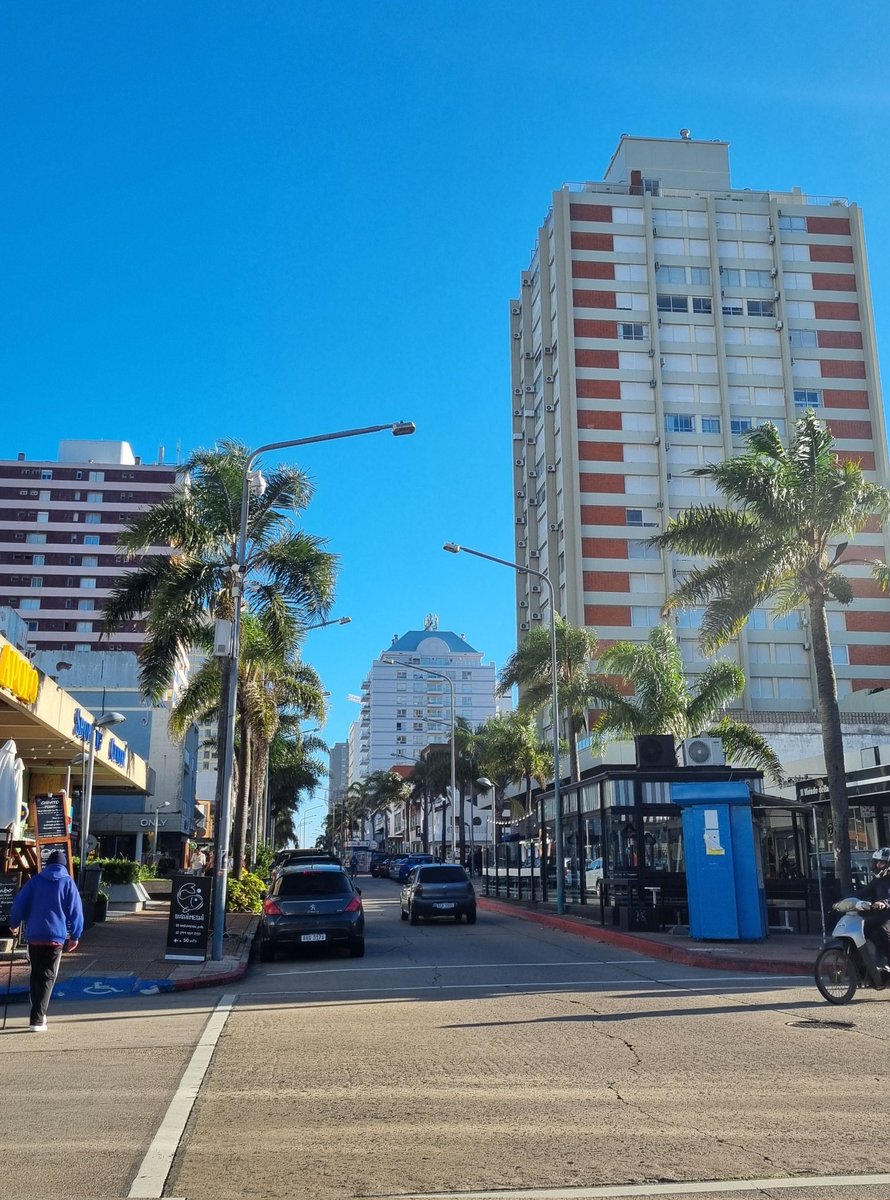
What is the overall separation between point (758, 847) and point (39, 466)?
9420 cm

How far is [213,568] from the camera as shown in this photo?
25969 mm

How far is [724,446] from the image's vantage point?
73938 mm

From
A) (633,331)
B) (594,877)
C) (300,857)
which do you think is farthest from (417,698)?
(594,877)

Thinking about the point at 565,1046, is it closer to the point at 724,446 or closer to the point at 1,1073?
the point at 1,1073

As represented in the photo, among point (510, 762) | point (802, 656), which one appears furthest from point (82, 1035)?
point (802, 656)

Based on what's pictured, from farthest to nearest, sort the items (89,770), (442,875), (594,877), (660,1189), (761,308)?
(761,308) < (442,875) < (89,770) < (594,877) < (660,1189)

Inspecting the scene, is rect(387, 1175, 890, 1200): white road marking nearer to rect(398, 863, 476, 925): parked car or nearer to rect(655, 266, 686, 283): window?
rect(398, 863, 476, 925): parked car

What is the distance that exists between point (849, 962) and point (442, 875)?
54.9 ft

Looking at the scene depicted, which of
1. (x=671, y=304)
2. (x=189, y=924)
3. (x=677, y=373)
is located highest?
(x=671, y=304)

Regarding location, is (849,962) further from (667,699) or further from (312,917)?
(667,699)

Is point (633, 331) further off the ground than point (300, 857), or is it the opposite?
point (633, 331)

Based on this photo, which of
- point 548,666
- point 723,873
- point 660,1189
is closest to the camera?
point 660,1189

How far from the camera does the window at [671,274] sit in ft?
250

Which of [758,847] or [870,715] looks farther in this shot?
[870,715]
